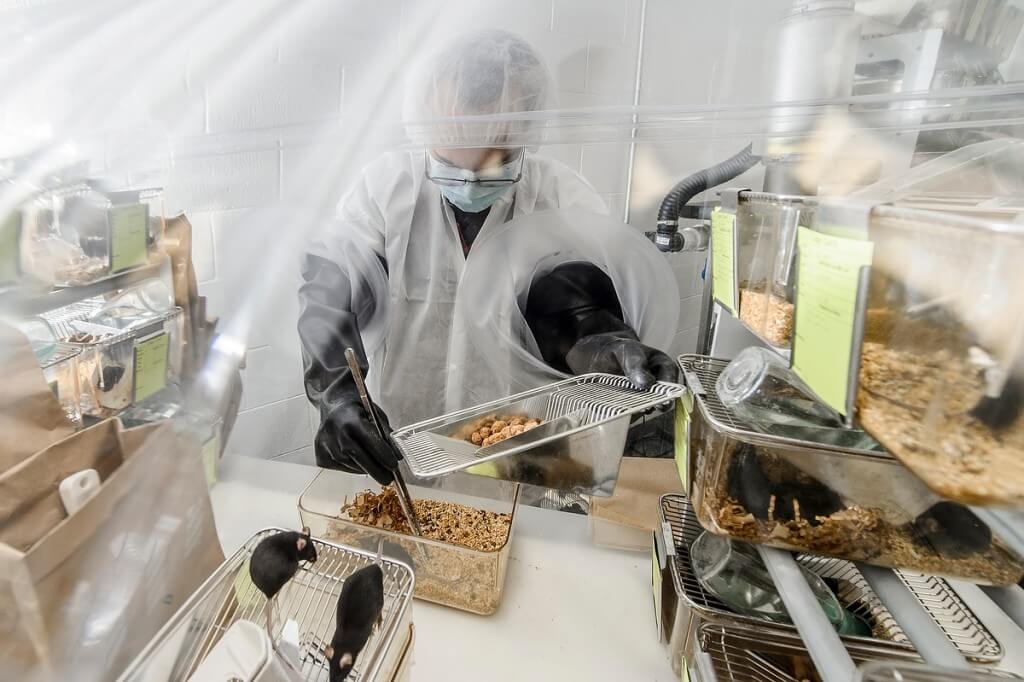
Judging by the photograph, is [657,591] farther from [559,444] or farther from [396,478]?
[396,478]

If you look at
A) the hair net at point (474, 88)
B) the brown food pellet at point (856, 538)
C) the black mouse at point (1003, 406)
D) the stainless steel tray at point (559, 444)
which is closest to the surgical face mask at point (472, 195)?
the hair net at point (474, 88)

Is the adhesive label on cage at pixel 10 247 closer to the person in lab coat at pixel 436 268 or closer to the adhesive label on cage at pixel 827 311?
the person in lab coat at pixel 436 268

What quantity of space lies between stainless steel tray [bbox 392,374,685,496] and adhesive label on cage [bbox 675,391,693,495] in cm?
2

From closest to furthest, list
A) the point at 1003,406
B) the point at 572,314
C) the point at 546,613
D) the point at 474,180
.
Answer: the point at 1003,406 < the point at 546,613 < the point at 474,180 < the point at 572,314

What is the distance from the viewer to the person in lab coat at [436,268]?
0.66 meters

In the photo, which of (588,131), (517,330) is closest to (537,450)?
(517,330)

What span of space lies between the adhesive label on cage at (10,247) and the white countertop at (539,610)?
0.37m

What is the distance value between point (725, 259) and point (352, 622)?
0.59 metres

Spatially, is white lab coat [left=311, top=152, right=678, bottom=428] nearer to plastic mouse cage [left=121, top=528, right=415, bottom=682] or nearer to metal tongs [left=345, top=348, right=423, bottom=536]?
metal tongs [left=345, top=348, right=423, bottom=536]

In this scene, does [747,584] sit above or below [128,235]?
below

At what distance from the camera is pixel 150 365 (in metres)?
0.68

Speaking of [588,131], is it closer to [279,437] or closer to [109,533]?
[109,533]

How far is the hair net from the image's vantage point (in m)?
0.64

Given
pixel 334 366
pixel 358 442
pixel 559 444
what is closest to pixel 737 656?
pixel 559 444
